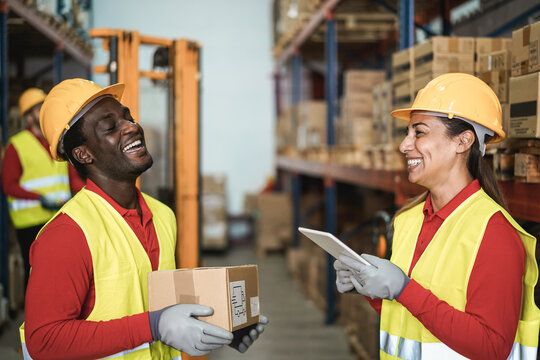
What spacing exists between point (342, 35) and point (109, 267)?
749cm

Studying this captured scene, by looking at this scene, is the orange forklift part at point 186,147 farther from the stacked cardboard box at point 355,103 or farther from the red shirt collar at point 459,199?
the red shirt collar at point 459,199

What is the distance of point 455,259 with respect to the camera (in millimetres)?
1973

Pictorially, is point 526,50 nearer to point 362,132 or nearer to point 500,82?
point 500,82

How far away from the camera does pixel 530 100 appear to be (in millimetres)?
2551

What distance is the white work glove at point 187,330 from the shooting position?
5.97ft

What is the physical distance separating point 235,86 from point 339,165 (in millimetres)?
7029

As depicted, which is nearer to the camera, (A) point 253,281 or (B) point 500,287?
(B) point 500,287

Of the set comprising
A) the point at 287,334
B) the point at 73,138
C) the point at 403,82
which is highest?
the point at 403,82

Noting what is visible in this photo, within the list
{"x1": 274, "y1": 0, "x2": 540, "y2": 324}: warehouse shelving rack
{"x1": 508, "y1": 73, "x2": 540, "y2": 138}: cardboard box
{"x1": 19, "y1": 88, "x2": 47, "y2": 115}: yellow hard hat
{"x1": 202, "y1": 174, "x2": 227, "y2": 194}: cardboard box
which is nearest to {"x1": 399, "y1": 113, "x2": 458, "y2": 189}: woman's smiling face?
{"x1": 508, "y1": 73, "x2": 540, "y2": 138}: cardboard box

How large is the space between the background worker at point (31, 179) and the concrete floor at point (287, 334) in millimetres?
1124

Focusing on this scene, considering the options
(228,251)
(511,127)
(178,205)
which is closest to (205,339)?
(511,127)

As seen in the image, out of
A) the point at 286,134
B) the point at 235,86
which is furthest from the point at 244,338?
the point at 235,86

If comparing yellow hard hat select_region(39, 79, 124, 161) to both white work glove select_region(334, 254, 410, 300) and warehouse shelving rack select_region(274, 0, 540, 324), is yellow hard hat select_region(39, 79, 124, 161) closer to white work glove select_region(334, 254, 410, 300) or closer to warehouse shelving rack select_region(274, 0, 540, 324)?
white work glove select_region(334, 254, 410, 300)

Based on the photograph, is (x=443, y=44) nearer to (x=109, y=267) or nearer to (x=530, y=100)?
(x=530, y=100)
